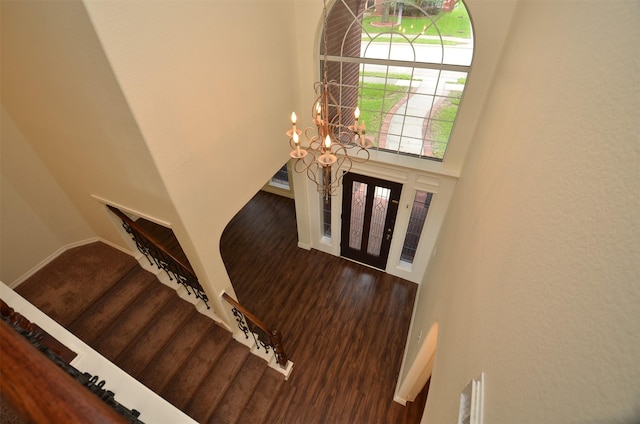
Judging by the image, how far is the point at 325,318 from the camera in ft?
15.3

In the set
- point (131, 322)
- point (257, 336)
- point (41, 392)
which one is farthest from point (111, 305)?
point (41, 392)

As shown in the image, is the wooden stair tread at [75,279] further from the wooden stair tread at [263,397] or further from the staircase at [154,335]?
the wooden stair tread at [263,397]

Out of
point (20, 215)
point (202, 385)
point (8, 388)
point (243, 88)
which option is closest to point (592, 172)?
point (8, 388)

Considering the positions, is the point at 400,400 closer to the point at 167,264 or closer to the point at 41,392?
the point at 167,264

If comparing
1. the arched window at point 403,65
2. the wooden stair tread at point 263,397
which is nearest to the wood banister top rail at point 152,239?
the wooden stair tread at point 263,397

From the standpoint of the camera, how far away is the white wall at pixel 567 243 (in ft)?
1.76

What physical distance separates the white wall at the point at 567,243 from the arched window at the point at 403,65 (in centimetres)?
168

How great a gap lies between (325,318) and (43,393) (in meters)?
4.28

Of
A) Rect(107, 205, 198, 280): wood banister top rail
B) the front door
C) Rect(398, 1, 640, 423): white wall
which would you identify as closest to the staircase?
Rect(107, 205, 198, 280): wood banister top rail

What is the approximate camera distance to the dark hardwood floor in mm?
3730

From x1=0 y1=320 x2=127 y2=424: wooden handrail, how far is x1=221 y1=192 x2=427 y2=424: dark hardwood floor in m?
3.67

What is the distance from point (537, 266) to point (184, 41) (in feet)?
8.52

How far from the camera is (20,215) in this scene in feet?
10.9

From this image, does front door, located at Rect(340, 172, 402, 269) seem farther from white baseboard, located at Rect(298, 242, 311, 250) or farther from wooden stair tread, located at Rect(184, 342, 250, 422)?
wooden stair tread, located at Rect(184, 342, 250, 422)
